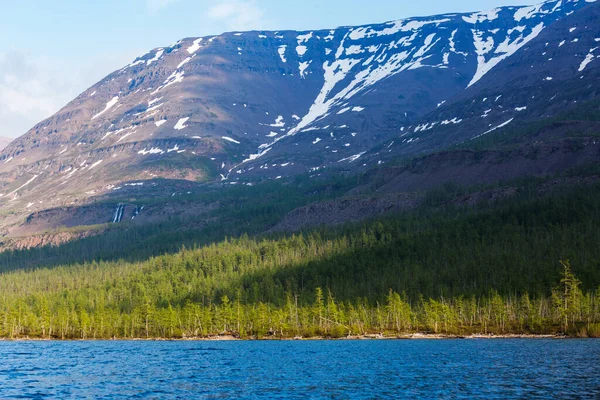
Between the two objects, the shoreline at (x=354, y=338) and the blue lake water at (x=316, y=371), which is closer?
the blue lake water at (x=316, y=371)

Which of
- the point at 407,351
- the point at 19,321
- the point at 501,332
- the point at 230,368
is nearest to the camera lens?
the point at 230,368

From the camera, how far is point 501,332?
15675cm

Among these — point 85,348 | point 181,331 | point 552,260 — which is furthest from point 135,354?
point 552,260

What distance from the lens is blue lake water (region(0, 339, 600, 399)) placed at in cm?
7281

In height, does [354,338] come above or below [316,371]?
above

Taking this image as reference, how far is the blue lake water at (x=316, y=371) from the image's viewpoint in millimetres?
72812

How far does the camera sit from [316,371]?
9312 cm

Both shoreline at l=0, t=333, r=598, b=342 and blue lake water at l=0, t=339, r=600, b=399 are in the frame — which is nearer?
blue lake water at l=0, t=339, r=600, b=399

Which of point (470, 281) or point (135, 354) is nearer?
point (135, 354)

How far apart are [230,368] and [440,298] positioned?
103 meters

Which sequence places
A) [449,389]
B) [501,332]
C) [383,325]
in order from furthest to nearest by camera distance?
[383,325] < [501,332] < [449,389]

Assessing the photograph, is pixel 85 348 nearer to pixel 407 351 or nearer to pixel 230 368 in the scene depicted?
pixel 230 368

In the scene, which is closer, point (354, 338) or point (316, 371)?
point (316, 371)

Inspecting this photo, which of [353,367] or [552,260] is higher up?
[552,260]
